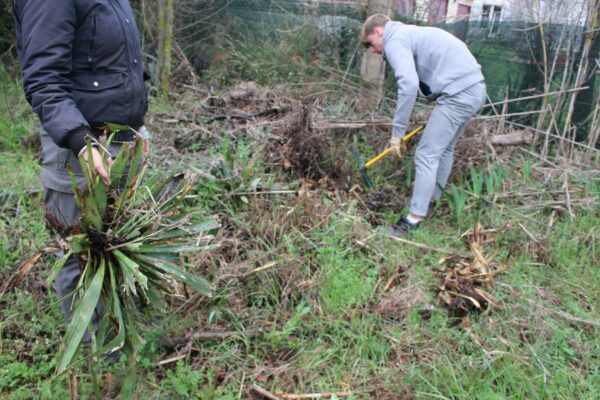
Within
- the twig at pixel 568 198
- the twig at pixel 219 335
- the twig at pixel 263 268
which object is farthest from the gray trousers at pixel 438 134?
the twig at pixel 219 335

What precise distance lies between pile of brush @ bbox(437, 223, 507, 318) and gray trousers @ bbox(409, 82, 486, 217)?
23.7 inches

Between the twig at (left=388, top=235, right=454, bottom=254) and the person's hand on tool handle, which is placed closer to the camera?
the twig at (left=388, top=235, right=454, bottom=254)

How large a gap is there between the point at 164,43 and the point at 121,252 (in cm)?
461

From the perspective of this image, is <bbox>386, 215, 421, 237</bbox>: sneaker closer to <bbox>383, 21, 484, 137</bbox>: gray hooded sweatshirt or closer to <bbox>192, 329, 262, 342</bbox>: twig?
<bbox>383, 21, 484, 137</bbox>: gray hooded sweatshirt

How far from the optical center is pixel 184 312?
2.82 m

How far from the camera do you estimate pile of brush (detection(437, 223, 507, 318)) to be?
2966 mm

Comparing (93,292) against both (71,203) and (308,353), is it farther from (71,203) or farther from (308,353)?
(308,353)

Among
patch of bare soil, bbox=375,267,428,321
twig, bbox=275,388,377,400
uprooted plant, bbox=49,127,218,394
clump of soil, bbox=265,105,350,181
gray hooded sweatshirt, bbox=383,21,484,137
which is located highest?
gray hooded sweatshirt, bbox=383,21,484,137

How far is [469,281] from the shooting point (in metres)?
3.10

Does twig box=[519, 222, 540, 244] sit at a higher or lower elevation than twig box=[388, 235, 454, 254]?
higher

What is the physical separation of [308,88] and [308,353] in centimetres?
375

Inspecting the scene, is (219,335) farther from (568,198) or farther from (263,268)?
(568,198)

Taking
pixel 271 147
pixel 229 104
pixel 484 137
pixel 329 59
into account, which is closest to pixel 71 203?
pixel 271 147

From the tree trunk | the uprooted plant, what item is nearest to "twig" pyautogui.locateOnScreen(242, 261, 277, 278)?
the uprooted plant
